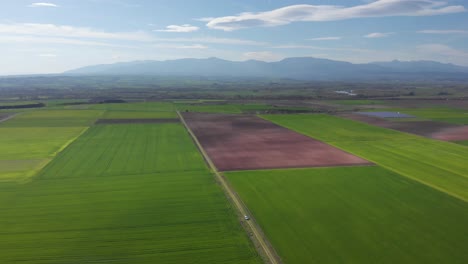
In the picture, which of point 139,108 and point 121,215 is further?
point 139,108

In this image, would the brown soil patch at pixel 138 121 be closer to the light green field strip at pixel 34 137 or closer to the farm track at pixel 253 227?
the light green field strip at pixel 34 137

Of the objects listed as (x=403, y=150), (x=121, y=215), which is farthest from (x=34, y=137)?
(x=403, y=150)

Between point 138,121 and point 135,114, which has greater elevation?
point 135,114

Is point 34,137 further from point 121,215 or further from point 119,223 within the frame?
point 119,223

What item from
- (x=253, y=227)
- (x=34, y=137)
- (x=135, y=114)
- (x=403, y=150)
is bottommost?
(x=253, y=227)

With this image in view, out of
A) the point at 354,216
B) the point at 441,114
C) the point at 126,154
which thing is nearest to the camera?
the point at 354,216

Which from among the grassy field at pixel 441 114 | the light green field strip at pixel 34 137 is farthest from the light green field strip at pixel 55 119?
the grassy field at pixel 441 114

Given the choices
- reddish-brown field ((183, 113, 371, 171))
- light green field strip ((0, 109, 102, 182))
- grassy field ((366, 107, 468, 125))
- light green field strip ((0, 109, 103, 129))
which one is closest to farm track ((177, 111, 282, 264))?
reddish-brown field ((183, 113, 371, 171))
